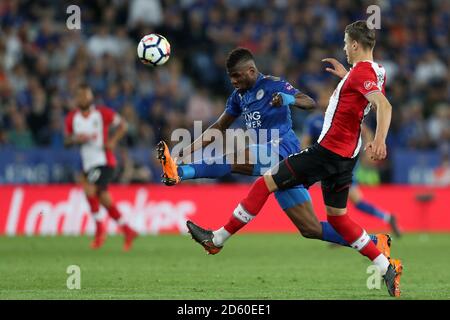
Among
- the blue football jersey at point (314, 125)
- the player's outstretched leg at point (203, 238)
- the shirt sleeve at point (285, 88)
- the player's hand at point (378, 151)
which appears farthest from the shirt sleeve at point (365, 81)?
the blue football jersey at point (314, 125)

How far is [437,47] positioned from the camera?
2511cm

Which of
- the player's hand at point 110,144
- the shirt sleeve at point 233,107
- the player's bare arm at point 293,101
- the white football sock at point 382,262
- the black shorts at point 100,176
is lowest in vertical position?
the black shorts at point 100,176

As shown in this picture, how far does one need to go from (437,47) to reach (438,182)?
197 inches

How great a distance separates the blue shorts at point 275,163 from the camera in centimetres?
1030

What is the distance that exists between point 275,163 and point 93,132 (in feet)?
22.6

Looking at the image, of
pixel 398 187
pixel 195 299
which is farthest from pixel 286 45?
pixel 195 299

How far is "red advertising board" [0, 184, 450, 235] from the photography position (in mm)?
18828

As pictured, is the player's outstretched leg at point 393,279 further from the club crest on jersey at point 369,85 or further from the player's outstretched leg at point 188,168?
the player's outstretched leg at point 188,168

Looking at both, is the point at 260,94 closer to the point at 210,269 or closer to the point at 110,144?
the point at 210,269

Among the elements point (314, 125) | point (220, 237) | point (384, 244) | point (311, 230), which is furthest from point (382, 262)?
point (314, 125)

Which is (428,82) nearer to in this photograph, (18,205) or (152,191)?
(152,191)

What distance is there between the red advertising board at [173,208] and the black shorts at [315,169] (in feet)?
31.9

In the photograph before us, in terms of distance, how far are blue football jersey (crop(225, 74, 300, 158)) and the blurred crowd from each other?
983 cm

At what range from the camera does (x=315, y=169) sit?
931 cm
